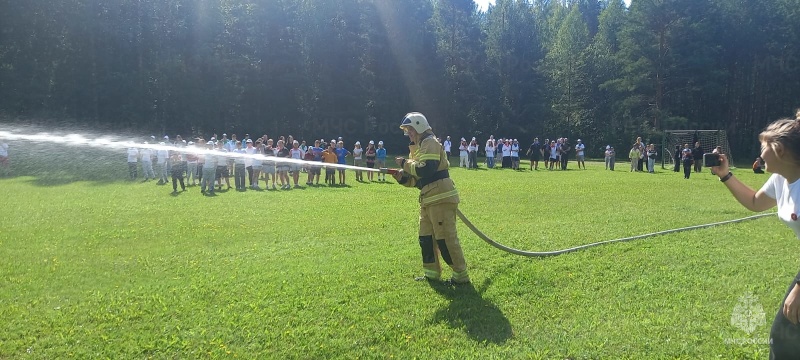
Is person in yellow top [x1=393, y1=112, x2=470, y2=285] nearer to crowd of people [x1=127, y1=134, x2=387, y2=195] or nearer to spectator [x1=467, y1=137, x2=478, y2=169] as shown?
crowd of people [x1=127, y1=134, x2=387, y2=195]

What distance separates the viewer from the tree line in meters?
45.3

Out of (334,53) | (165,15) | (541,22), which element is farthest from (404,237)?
(541,22)

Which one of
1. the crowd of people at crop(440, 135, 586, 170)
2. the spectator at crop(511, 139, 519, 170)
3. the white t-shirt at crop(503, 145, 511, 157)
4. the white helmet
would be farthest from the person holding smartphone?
the white t-shirt at crop(503, 145, 511, 157)

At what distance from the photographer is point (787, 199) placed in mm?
3846

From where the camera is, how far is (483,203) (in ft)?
57.2

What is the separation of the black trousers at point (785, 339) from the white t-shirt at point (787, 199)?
0.35 metres

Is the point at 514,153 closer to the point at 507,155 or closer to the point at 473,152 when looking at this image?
the point at 507,155

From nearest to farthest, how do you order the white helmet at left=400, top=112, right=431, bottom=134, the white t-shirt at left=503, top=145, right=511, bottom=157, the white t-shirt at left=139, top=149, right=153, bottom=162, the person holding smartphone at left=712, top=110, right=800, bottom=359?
the person holding smartphone at left=712, top=110, right=800, bottom=359
the white helmet at left=400, top=112, right=431, bottom=134
the white t-shirt at left=139, top=149, right=153, bottom=162
the white t-shirt at left=503, top=145, right=511, bottom=157

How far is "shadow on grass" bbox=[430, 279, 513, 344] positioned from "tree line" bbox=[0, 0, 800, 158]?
45.3m

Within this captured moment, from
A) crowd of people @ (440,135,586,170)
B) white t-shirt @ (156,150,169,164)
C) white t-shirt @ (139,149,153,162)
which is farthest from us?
crowd of people @ (440,135,586,170)

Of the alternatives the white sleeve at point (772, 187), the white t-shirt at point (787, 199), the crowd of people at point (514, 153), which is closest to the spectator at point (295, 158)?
the crowd of people at point (514, 153)

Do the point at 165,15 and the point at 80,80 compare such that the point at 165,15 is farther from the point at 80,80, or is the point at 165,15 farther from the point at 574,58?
the point at 574,58

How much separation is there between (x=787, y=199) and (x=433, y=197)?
4371 mm

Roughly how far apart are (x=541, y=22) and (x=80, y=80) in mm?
57224
